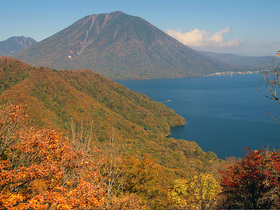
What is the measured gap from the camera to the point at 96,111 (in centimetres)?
7212

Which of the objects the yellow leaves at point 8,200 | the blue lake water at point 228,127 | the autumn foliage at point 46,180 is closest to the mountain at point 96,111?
the blue lake water at point 228,127

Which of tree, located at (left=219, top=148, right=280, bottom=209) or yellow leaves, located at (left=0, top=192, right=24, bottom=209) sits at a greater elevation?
yellow leaves, located at (left=0, top=192, right=24, bottom=209)

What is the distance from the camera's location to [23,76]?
73.9 m

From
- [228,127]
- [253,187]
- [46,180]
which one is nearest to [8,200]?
[46,180]

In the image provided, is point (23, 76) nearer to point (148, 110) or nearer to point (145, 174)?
point (148, 110)

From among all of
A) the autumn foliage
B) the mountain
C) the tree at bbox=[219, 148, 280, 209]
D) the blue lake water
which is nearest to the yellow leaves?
the autumn foliage

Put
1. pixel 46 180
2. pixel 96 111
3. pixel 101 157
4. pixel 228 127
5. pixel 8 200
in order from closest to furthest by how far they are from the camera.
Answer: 1. pixel 8 200
2. pixel 46 180
3. pixel 101 157
4. pixel 96 111
5. pixel 228 127

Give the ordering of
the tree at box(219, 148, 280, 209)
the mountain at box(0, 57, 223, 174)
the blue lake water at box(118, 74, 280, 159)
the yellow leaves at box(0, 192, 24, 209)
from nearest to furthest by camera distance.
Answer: the yellow leaves at box(0, 192, 24, 209) < the tree at box(219, 148, 280, 209) < the mountain at box(0, 57, 223, 174) < the blue lake water at box(118, 74, 280, 159)

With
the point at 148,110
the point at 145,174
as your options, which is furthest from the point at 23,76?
the point at 145,174

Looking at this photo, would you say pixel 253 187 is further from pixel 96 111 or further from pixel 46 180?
pixel 96 111

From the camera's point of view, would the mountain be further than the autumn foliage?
Yes

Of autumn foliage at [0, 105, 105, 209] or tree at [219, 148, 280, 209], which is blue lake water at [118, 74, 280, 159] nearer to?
tree at [219, 148, 280, 209]

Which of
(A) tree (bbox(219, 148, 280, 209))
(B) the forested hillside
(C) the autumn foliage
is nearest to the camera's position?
(C) the autumn foliage

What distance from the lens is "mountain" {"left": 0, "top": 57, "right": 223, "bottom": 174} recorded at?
5284cm
